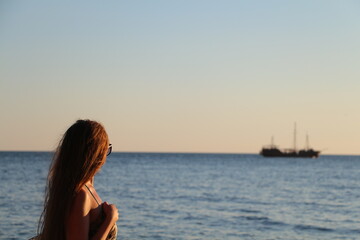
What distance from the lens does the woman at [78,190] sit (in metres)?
3.41

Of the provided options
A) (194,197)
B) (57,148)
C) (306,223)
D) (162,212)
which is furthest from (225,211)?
(57,148)

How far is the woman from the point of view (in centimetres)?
341

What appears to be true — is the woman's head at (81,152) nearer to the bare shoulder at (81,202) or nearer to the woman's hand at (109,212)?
the bare shoulder at (81,202)

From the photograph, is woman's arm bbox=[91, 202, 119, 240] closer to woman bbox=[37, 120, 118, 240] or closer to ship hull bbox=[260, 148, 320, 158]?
woman bbox=[37, 120, 118, 240]

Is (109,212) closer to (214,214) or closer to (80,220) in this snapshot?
(80,220)

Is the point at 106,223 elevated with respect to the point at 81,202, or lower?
lower

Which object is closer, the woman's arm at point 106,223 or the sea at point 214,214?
the woman's arm at point 106,223

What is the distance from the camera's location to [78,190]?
3422mm

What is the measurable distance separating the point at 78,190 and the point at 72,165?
0.43 feet

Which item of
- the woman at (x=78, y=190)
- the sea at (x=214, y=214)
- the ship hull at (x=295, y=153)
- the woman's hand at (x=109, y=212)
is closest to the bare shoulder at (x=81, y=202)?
the woman at (x=78, y=190)

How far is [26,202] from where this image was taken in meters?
24.5

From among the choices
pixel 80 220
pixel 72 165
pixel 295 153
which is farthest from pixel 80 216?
pixel 295 153

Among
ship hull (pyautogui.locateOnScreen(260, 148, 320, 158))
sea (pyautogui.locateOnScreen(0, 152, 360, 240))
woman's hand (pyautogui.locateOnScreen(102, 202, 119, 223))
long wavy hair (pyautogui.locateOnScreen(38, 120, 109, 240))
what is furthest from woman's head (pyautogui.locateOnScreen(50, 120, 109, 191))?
ship hull (pyautogui.locateOnScreen(260, 148, 320, 158))

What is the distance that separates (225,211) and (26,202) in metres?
7.21
